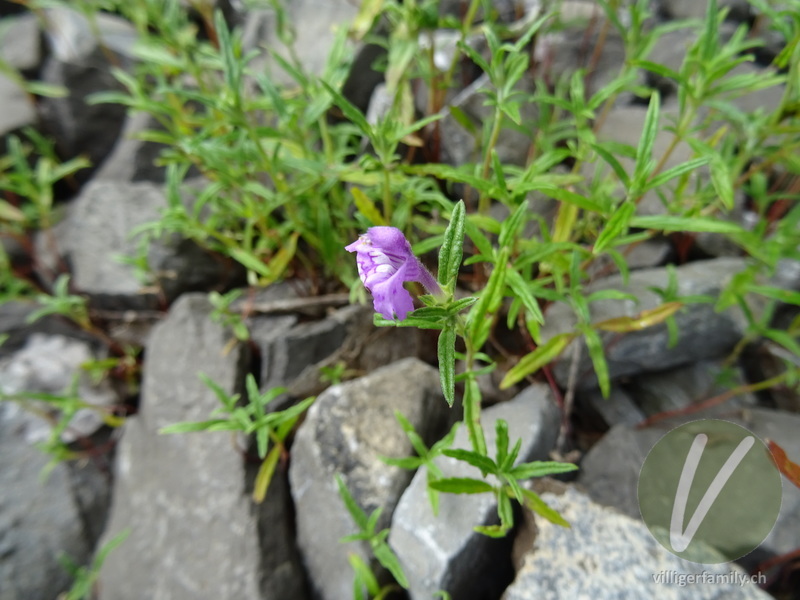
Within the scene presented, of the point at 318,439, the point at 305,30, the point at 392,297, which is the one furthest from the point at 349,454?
the point at 305,30

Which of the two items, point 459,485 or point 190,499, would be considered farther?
point 190,499

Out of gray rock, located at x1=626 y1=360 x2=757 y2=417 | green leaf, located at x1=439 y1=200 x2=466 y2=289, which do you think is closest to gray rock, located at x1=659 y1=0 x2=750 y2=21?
gray rock, located at x1=626 y1=360 x2=757 y2=417

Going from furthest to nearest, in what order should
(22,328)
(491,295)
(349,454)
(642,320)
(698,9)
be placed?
(698,9) < (22,328) < (349,454) < (642,320) < (491,295)

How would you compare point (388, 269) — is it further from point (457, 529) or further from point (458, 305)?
point (457, 529)

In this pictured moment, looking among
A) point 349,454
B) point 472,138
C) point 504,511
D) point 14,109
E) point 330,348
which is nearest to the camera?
point 504,511

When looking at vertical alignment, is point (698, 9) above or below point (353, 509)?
above

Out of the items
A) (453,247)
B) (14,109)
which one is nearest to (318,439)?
(453,247)

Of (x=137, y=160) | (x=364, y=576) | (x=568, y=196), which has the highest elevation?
(x=137, y=160)
